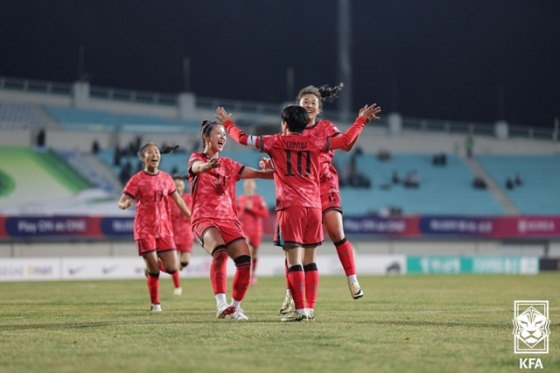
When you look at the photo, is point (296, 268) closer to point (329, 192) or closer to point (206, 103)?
point (329, 192)

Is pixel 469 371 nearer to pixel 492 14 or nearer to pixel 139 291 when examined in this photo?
pixel 139 291

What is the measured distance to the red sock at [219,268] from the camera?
1144 centimetres

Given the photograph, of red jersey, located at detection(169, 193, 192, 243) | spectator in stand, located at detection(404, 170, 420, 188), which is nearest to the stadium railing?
spectator in stand, located at detection(404, 170, 420, 188)

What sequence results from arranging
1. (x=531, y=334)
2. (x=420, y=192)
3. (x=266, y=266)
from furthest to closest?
(x=420, y=192) < (x=266, y=266) < (x=531, y=334)

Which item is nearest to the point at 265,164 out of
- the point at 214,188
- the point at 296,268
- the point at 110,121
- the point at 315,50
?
the point at 214,188

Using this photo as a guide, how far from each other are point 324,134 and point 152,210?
14.0 feet

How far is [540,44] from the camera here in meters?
58.0

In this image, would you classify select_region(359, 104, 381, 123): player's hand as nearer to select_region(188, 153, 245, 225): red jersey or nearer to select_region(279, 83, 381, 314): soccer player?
select_region(279, 83, 381, 314): soccer player

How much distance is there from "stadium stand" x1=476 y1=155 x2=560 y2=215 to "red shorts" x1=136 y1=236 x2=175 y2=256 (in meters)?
33.6

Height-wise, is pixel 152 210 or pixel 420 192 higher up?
pixel 420 192

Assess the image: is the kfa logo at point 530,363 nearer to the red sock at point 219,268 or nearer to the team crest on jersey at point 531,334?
the team crest on jersey at point 531,334

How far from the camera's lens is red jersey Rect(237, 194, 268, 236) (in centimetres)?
2338

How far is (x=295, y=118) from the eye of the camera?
434 inches

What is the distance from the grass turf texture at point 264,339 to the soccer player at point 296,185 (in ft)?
2.09
